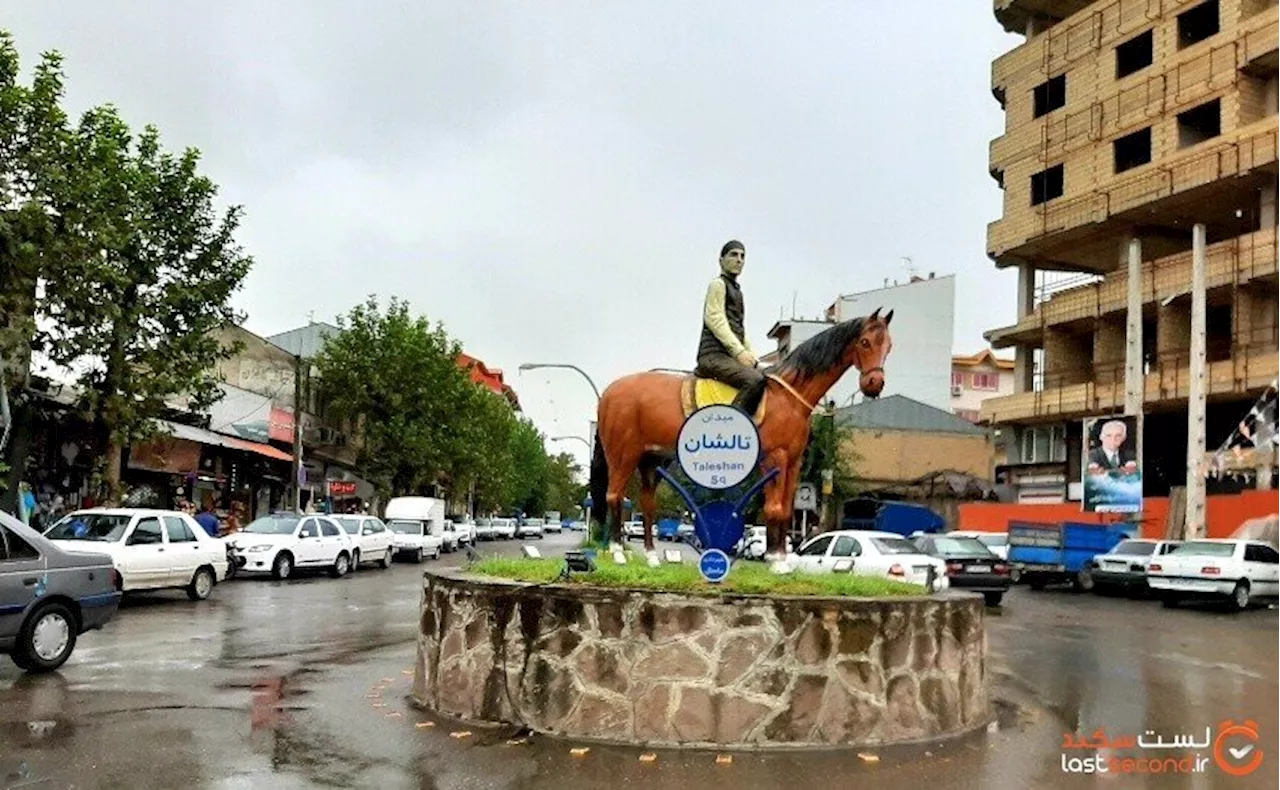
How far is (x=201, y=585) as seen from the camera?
70.7 feet

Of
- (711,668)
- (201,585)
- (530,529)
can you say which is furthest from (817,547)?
(530,529)

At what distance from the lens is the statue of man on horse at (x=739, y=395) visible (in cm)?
1045

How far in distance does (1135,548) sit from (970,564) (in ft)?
24.5

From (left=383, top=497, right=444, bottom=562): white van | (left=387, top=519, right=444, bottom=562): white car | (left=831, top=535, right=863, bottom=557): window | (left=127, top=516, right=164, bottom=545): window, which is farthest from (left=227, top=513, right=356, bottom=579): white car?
(left=831, top=535, right=863, bottom=557): window

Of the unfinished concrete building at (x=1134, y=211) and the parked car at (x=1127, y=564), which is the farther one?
the unfinished concrete building at (x=1134, y=211)

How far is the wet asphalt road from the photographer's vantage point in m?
7.52

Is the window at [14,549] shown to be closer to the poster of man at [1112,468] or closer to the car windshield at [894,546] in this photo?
the car windshield at [894,546]

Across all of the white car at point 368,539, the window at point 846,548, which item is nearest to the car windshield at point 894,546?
the window at point 846,548

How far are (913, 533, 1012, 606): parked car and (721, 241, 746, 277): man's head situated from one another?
13959mm

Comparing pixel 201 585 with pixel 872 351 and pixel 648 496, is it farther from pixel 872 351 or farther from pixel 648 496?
pixel 872 351

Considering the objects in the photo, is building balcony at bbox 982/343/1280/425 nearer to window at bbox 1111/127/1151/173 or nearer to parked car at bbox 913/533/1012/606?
window at bbox 1111/127/1151/173

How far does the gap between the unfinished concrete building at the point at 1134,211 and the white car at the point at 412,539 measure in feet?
75.2

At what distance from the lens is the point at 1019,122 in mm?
47000

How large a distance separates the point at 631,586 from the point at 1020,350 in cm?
4311
